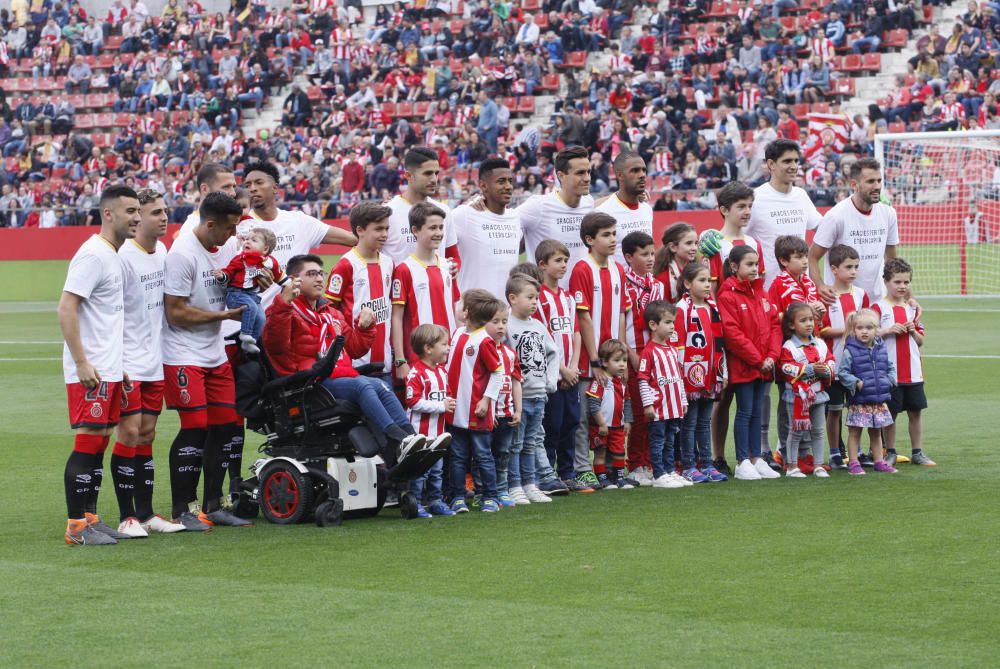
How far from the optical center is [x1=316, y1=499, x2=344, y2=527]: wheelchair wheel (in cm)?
832

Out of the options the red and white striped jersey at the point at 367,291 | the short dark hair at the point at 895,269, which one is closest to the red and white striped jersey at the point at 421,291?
the red and white striped jersey at the point at 367,291

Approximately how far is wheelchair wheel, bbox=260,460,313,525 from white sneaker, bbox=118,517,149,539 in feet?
2.48

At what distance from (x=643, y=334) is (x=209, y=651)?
4.94m

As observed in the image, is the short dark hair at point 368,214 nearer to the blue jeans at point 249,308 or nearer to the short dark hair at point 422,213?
the short dark hair at point 422,213

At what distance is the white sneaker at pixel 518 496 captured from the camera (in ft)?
29.6

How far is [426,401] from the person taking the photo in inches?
339

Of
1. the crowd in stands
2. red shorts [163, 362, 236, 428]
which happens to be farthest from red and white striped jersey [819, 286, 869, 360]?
the crowd in stands

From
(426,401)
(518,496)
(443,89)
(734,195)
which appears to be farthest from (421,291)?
(443,89)

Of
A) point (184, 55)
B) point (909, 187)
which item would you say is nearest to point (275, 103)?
point (184, 55)

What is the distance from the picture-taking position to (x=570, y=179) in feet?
31.9

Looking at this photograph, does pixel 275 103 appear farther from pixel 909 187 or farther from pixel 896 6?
pixel 909 187

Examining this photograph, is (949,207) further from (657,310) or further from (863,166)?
(657,310)

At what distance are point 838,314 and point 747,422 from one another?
1.10 m

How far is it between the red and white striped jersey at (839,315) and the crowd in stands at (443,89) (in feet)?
46.2
